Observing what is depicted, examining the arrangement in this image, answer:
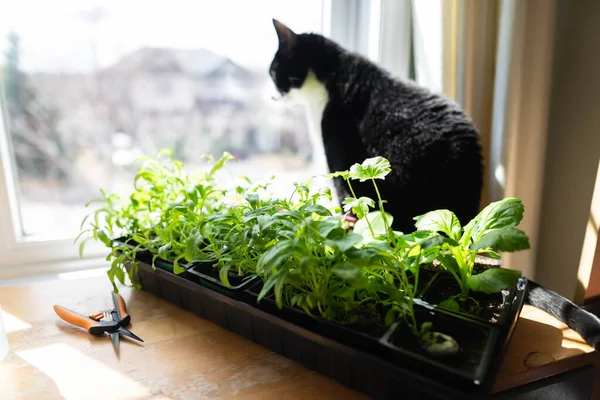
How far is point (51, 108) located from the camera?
1145 mm

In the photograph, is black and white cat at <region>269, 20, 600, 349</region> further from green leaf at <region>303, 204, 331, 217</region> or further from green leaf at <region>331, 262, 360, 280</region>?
green leaf at <region>331, 262, 360, 280</region>

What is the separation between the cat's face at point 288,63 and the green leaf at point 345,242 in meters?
0.68

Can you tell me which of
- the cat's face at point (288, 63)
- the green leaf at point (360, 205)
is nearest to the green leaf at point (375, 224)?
the green leaf at point (360, 205)

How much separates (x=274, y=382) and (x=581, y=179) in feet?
3.11

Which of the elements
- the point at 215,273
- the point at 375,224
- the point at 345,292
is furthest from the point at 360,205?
the point at 215,273

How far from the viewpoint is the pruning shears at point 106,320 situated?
2.55 ft

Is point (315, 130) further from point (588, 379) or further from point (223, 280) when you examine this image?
point (588, 379)

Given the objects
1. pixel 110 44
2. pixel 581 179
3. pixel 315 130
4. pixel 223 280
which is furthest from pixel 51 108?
pixel 581 179

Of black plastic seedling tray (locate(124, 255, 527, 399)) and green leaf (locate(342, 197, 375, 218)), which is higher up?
green leaf (locate(342, 197, 375, 218))

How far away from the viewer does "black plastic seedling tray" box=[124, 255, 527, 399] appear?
53 centimetres

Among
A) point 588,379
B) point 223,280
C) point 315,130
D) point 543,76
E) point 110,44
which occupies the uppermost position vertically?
point 110,44

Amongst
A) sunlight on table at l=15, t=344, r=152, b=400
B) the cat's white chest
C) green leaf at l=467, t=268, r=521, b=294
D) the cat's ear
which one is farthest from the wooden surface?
the cat's ear

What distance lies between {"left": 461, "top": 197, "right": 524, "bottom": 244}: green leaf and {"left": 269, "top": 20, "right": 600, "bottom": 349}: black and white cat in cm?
28

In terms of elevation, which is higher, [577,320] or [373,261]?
[373,261]
